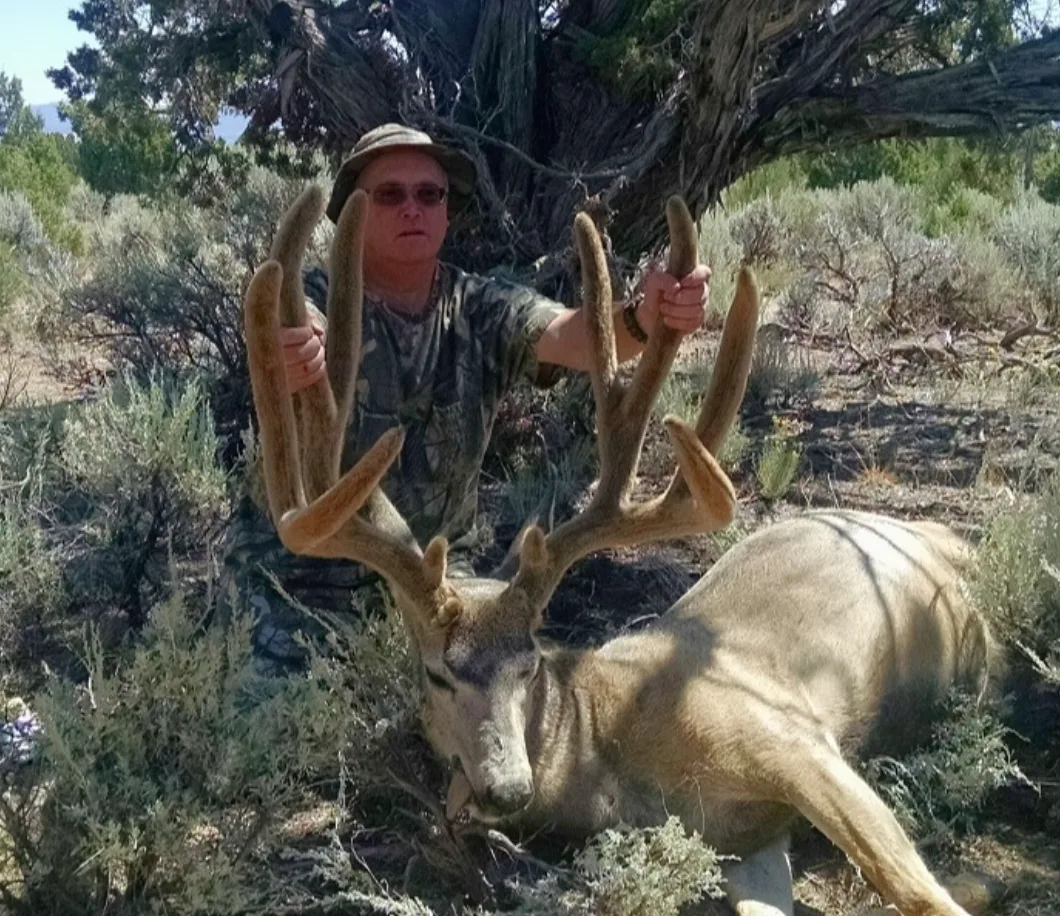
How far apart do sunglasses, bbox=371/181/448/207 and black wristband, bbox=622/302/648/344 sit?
962 mm

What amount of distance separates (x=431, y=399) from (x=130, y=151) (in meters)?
7.68

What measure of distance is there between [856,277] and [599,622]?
24.1 feet

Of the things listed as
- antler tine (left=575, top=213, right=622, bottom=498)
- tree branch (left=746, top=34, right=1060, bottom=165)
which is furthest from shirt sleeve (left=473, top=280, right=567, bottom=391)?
tree branch (left=746, top=34, right=1060, bottom=165)

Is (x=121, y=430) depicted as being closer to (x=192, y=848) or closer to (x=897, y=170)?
(x=192, y=848)

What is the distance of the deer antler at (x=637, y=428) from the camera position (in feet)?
11.8

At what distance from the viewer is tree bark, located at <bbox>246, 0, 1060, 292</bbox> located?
22.9ft

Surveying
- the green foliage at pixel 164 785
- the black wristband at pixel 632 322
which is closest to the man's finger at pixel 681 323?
the black wristband at pixel 632 322

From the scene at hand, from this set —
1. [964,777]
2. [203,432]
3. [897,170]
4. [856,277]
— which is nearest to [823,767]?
[964,777]

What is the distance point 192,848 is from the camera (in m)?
3.46

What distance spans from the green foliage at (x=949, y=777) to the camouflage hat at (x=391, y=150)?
2.67 meters

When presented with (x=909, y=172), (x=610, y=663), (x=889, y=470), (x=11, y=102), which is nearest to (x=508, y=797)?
(x=610, y=663)

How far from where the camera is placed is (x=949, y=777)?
4102 millimetres

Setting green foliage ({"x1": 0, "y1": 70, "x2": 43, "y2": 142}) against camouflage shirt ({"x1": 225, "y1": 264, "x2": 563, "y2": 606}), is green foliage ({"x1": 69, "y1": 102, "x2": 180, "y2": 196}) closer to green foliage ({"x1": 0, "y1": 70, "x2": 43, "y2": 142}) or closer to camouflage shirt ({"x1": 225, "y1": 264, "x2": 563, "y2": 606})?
camouflage shirt ({"x1": 225, "y1": 264, "x2": 563, "y2": 606})

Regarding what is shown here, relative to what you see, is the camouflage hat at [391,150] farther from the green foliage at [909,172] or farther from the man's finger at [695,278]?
the green foliage at [909,172]
